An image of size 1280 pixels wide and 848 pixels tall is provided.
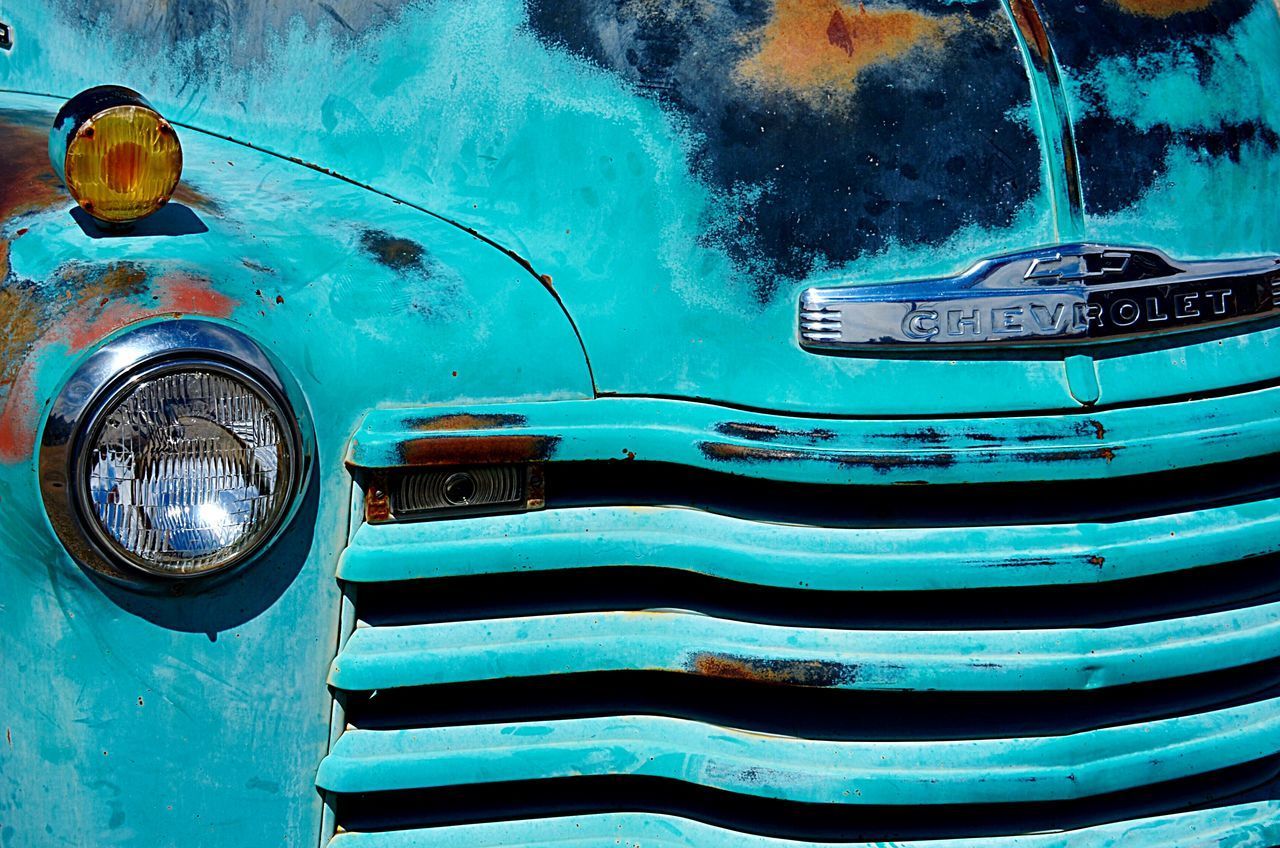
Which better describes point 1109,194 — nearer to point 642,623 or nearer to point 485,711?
point 642,623

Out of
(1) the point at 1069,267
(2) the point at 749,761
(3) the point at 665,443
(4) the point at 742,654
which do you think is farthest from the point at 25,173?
(1) the point at 1069,267

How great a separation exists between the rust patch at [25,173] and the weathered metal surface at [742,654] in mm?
762

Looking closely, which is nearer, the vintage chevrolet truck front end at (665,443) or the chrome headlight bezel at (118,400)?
the chrome headlight bezel at (118,400)

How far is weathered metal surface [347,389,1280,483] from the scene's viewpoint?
6.38ft

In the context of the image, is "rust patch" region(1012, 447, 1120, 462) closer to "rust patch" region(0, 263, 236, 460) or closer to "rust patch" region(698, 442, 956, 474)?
"rust patch" region(698, 442, 956, 474)

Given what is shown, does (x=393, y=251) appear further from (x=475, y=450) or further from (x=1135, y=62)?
(x=1135, y=62)

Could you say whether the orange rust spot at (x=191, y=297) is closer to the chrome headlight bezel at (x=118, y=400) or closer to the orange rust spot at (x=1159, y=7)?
the chrome headlight bezel at (x=118, y=400)

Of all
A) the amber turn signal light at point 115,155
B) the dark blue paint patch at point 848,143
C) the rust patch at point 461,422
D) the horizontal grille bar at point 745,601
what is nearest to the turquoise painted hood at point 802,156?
the dark blue paint patch at point 848,143

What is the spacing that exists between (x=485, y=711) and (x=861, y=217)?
934 mm

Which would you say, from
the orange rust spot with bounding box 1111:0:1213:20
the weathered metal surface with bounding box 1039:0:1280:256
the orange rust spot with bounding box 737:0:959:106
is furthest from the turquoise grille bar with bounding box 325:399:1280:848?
the orange rust spot with bounding box 1111:0:1213:20

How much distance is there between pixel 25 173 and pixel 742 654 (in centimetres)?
127

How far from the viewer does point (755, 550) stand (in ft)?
6.65

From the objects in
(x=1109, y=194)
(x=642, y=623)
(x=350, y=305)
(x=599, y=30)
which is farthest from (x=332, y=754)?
(x=1109, y=194)

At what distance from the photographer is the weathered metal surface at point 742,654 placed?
6.45ft
